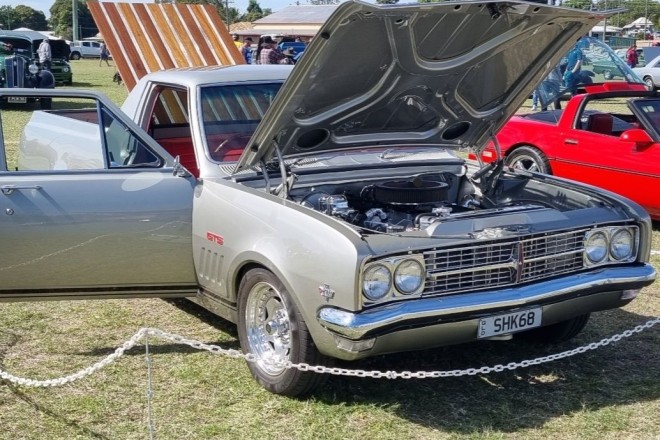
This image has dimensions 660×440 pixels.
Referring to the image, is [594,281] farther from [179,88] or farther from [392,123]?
[179,88]

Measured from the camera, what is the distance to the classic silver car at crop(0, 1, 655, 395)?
4242 mm

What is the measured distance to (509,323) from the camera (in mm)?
4402

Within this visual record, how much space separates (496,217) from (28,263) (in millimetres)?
2609

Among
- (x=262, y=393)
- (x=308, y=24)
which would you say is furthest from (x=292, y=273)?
(x=308, y=24)

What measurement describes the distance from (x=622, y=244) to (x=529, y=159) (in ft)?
16.7

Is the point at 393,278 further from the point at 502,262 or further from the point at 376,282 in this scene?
the point at 502,262

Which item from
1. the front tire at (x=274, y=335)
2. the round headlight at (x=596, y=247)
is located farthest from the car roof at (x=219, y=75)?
the round headlight at (x=596, y=247)

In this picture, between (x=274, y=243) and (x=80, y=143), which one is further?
(x=80, y=143)

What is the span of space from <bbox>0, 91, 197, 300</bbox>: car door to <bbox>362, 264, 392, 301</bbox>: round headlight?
141 cm

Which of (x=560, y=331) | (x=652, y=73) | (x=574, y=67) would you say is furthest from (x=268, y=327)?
(x=652, y=73)

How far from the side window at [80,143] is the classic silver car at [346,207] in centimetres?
1

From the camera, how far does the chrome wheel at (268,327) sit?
15.1ft

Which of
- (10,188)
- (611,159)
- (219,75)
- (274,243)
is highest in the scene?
(219,75)

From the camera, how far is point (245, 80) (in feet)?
19.2
